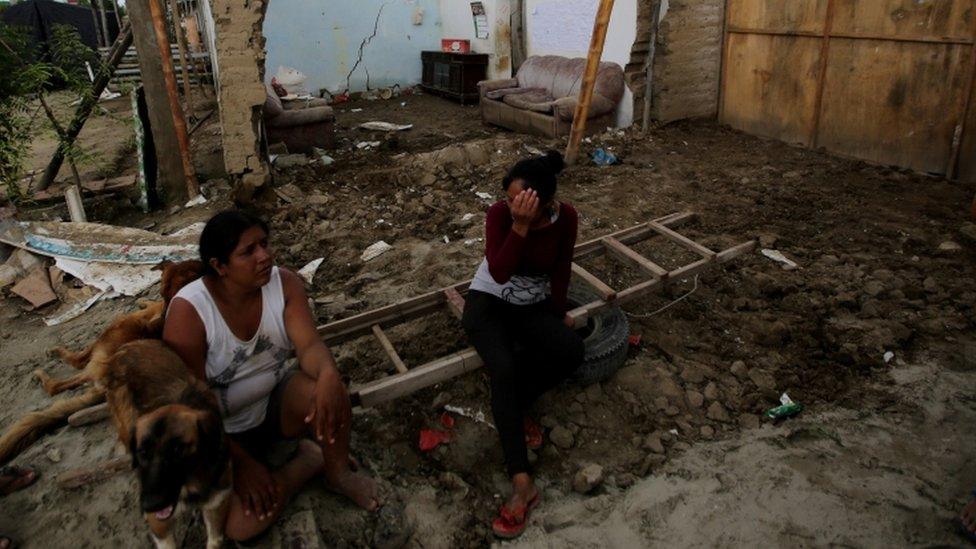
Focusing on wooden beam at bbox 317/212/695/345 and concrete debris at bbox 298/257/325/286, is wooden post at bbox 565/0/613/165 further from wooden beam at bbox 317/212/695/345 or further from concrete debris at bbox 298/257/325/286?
wooden beam at bbox 317/212/695/345

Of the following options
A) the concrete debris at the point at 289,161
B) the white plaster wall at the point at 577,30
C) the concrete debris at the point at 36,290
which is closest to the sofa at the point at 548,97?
the white plaster wall at the point at 577,30

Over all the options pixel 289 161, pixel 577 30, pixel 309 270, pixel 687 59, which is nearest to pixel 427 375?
pixel 309 270

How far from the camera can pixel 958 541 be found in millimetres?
2301

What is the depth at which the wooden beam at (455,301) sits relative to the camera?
11.0 ft

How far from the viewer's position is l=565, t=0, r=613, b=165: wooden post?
6.05m

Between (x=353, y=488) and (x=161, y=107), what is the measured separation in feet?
16.5

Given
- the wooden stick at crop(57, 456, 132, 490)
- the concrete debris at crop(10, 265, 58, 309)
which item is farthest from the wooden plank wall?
the concrete debris at crop(10, 265, 58, 309)

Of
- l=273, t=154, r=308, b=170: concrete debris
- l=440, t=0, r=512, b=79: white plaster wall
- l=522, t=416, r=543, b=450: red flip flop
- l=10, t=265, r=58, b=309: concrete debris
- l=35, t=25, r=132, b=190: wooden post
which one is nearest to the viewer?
l=522, t=416, r=543, b=450: red flip flop

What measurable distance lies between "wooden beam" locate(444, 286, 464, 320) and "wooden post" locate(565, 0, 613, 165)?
376 cm

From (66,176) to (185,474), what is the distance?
7.13 m

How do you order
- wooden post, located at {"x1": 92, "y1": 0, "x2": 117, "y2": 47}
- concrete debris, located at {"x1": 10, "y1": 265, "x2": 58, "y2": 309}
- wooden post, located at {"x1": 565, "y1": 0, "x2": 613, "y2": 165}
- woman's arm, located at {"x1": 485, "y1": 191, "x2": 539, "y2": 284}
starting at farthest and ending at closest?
wooden post, located at {"x1": 92, "y1": 0, "x2": 117, "y2": 47}, wooden post, located at {"x1": 565, "y1": 0, "x2": 613, "y2": 165}, concrete debris, located at {"x1": 10, "y1": 265, "x2": 58, "y2": 309}, woman's arm, located at {"x1": 485, "y1": 191, "x2": 539, "y2": 284}

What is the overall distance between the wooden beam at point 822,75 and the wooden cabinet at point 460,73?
21.5ft

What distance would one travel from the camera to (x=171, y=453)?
5.85ft

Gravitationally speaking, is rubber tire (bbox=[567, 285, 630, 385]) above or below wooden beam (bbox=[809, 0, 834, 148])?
below
